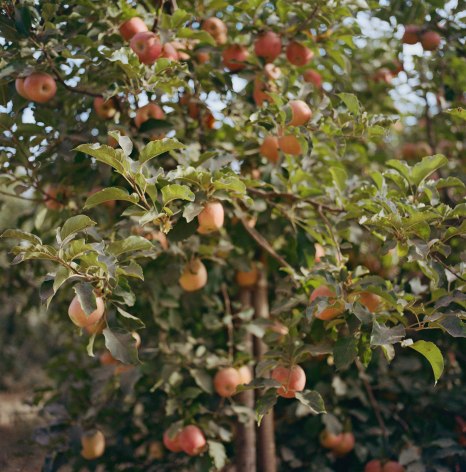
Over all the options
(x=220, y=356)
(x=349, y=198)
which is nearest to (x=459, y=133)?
(x=349, y=198)

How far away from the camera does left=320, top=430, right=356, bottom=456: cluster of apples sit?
217 cm

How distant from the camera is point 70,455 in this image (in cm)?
226

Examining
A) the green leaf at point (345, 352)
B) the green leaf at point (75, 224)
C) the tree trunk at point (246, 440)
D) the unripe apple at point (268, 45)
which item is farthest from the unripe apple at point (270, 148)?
the green leaf at point (75, 224)

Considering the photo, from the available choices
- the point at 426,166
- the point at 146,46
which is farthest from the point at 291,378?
the point at 146,46

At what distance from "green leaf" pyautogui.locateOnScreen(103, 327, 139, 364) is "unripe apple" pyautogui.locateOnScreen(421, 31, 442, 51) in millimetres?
1511

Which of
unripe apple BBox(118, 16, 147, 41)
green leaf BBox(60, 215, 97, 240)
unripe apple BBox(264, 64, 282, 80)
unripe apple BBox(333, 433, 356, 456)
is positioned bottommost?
unripe apple BBox(333, 433, 356, 456)

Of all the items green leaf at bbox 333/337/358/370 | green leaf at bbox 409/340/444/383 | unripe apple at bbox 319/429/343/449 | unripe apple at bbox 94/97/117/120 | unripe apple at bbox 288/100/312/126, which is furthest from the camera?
unripe apple at bbox 319/429/343/449

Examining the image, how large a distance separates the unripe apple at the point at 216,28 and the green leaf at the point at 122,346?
1.15m

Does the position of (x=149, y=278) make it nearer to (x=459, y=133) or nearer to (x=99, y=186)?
(x=99, y=186)

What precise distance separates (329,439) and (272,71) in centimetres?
126

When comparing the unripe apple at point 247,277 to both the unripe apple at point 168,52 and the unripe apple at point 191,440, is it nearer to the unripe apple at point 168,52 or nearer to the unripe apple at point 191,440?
the unripe apple at point 191,440

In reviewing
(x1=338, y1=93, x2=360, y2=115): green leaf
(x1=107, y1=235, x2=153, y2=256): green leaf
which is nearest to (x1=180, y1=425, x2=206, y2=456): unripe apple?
(x1=107, y1=235, x2=153, y2=256): green leaf

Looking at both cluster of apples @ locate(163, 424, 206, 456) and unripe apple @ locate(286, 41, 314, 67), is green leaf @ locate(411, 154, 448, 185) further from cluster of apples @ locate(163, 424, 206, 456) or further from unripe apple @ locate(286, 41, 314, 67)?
cluster of apples @ locate(163, 424, 206, 456)

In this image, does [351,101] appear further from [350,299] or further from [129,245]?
[129,245]
